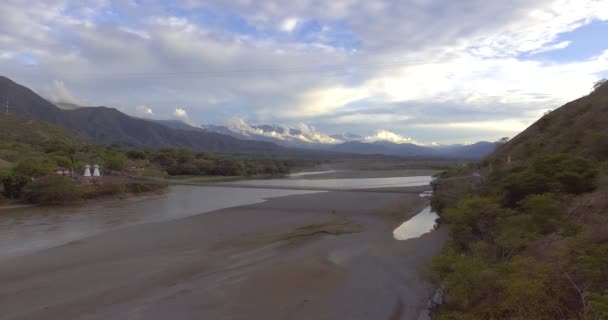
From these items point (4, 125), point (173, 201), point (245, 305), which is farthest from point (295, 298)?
point (4, 125)

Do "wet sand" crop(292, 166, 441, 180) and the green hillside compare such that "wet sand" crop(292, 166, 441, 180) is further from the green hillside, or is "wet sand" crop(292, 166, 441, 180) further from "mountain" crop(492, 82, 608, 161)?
"mountain" crop(492, 82, 608, 161)

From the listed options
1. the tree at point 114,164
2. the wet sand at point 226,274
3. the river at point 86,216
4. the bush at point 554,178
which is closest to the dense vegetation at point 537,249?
the bush at point 554,178

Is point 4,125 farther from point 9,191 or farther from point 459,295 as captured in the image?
point 459,295

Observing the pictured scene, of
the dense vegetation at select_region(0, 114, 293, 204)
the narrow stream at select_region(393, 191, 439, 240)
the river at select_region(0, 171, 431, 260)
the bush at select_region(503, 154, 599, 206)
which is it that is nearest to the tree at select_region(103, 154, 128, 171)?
the dense vegetation at select_region(0, 114, 293, 204)

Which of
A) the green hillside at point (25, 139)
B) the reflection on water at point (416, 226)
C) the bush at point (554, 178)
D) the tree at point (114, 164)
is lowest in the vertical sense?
the reflection on water at point (416, 226)

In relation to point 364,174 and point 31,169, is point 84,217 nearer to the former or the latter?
point 31,169

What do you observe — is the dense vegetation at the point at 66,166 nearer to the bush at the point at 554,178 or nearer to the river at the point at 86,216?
the river at the point at 86,216

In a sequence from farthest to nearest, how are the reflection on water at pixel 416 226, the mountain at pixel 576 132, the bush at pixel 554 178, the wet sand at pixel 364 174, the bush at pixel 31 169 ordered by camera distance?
the wet sand at pixel 364 174, the bush at pixel 31 169, the reflection on water at pixel 416 226, the mountain at pixel 576 132, the bush at pixel 554 178
